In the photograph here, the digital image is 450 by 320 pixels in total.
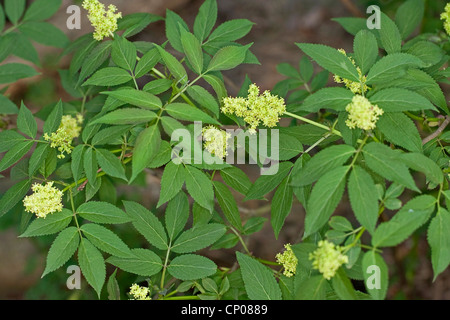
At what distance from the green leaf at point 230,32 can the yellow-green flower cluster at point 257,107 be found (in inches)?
18.3

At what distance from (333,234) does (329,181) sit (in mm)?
184

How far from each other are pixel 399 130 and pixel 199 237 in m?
0.86

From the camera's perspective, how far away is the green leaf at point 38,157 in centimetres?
174

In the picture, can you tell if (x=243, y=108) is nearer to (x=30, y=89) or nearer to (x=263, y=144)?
(x=263, y=144)

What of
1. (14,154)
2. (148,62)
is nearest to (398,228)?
(148,62)

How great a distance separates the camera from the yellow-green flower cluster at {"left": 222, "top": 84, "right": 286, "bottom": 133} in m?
1.67

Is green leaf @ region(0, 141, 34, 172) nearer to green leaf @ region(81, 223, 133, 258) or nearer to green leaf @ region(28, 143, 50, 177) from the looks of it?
green leaf @ region(28, 143, 50, 177)

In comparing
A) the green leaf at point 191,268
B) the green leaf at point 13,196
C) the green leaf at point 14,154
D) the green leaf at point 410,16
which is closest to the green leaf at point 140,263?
the green leaf at point 191,268

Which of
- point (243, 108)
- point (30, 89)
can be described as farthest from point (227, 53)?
point (30, 89)

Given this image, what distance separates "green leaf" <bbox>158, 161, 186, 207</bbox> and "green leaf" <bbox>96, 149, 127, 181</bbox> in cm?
16

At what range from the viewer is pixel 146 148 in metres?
1.50

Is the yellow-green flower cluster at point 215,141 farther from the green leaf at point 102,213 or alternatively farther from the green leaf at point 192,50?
the green leaf at point 102,213

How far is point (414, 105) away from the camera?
148 cm

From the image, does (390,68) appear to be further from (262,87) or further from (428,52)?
(262,87)
